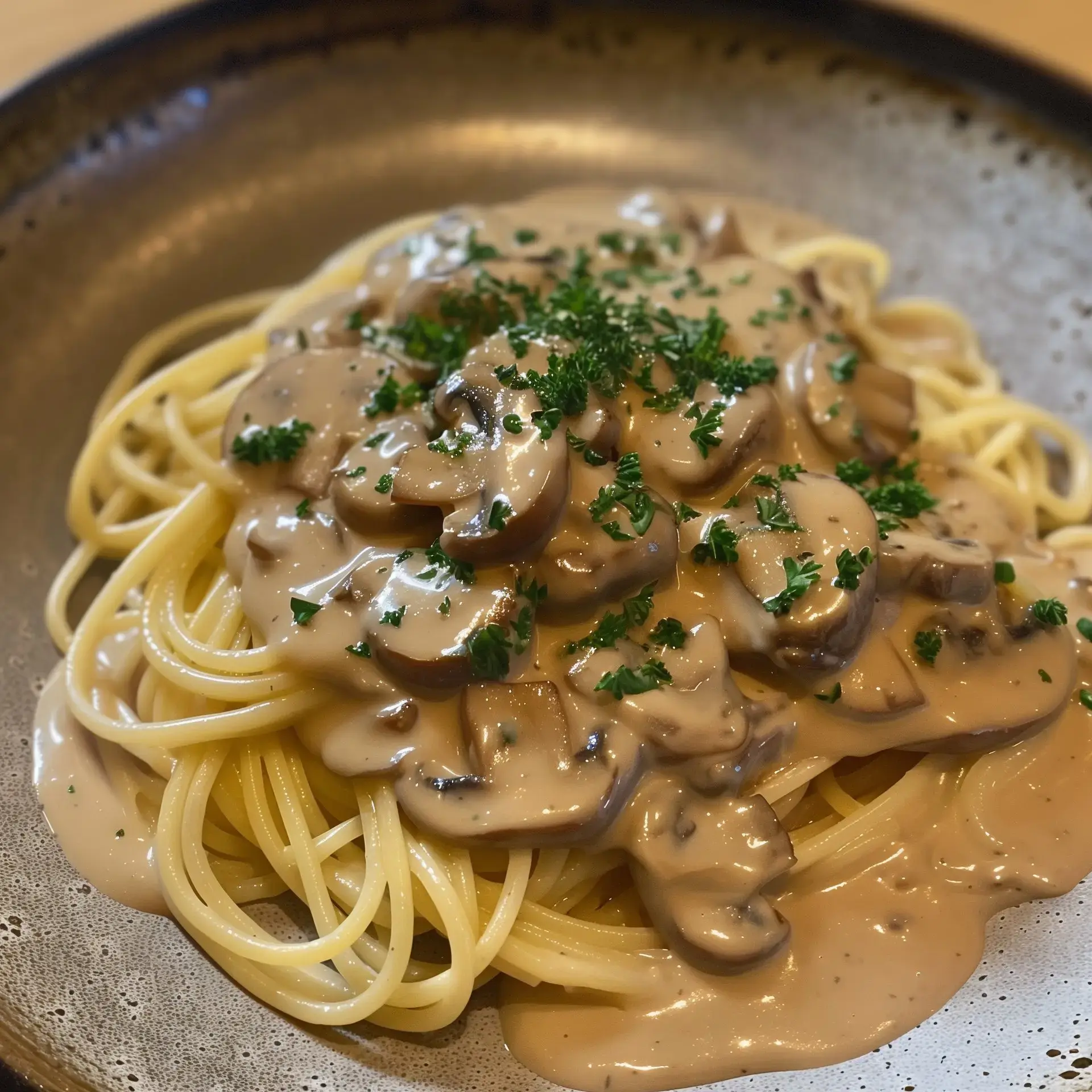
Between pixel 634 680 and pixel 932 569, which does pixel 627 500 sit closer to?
pixel 634 680

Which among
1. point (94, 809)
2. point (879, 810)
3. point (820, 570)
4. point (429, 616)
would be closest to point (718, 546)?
point (820, 570)

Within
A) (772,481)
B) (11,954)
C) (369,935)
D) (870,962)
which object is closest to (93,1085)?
(11,954)

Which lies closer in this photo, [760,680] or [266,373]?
[760,680]

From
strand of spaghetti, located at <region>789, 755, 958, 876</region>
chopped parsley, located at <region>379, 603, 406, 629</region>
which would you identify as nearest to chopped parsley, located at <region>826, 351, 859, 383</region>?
strand of spaghetti, located at <region>789, 755, 958, 876</region>

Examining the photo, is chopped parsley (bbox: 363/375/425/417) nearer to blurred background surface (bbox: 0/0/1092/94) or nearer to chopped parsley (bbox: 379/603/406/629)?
chopped parsley (bbox: 379/603/406/629)

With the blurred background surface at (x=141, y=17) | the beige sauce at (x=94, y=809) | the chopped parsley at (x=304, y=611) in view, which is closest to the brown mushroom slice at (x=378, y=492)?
the chopped parsley at (x=304, y=611)

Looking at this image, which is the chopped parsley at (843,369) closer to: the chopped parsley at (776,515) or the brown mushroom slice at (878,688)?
the chopped parsley at (776,515)

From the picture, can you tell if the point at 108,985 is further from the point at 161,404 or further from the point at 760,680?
the point at 161,404
